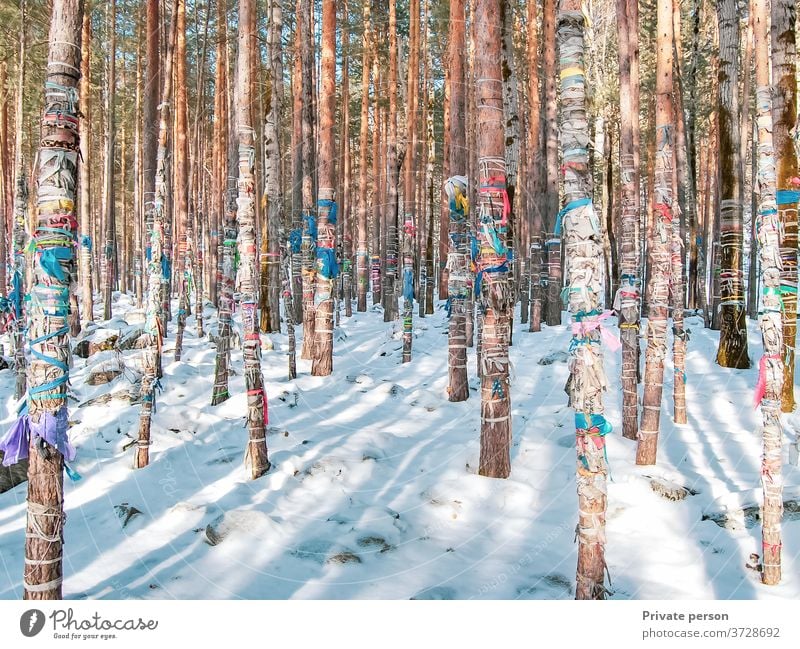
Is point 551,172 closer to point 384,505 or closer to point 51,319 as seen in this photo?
point 384,505

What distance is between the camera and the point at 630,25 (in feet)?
27.1

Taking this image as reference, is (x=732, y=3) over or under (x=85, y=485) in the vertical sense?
over

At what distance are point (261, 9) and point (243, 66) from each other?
1596 cm

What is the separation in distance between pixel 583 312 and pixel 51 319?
3248 mm

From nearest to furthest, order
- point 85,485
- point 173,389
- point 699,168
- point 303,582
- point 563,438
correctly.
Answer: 1. point 303,582
2. point 85,485
3. point 563,438
4. point 173,389
5. point 699,168

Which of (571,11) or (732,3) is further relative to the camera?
(732,3)

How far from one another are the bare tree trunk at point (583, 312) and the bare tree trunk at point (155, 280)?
5126 mm

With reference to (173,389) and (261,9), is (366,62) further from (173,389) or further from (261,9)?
(173,389)

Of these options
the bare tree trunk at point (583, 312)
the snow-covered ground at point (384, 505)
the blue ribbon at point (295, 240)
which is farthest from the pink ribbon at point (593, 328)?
the blue ribbon at point (295, 240)

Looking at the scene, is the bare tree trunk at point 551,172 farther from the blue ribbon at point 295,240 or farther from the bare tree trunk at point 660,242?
the bare tree trunk at point 660,242

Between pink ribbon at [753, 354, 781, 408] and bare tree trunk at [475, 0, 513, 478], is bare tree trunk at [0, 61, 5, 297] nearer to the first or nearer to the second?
bare tree trunk at [475, 0, 513, 478]

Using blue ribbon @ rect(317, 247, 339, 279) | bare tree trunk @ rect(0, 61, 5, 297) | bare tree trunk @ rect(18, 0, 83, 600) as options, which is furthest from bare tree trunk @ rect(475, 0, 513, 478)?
bare tree trunk @ rect(0, 61, 5, 297)

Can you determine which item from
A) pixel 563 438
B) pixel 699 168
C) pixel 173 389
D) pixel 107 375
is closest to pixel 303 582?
pixel 563 438

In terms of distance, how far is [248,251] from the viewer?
6.46m
